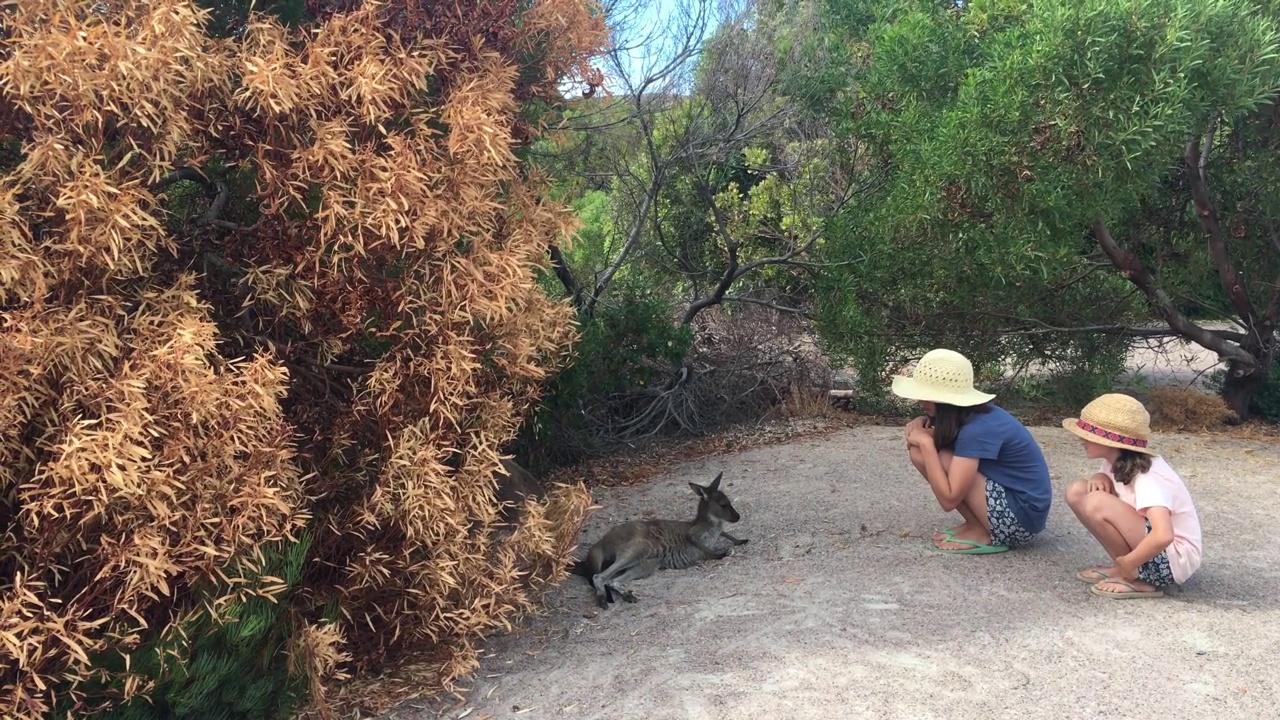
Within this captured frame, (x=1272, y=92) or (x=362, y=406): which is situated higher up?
(x=1272, y=92)

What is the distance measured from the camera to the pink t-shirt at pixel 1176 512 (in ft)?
14.7

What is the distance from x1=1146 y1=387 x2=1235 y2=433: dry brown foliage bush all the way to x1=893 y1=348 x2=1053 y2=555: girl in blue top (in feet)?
16.4

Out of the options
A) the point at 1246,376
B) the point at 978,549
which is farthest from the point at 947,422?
the point at 1246,376

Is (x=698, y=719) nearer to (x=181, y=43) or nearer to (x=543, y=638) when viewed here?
(x=543, y=638)

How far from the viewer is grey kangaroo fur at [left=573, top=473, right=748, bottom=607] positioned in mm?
5414

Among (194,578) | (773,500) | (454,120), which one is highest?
(454,120)

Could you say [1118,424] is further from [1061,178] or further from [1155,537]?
[1061,178]

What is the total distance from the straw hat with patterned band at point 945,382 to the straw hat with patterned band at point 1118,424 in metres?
0.64

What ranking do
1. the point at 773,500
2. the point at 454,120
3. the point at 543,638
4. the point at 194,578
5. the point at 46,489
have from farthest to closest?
1. the point at 773,500
2. the point at 543,638
3. the point at 454,120
4. the point at 194,578
5. the point at 46,489

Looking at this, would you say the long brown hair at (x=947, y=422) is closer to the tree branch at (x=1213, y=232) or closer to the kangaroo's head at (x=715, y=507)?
the kangaroo's head at (x=715, y=507)

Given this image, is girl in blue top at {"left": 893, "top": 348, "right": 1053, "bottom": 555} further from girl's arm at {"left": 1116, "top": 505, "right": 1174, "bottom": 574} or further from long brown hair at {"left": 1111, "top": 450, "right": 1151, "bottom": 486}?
girl's arm at {"left": 1116, "top": 505, "right": 1174, "bottom": 574}

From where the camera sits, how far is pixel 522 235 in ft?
14.1

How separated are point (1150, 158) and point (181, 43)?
5.87 metres

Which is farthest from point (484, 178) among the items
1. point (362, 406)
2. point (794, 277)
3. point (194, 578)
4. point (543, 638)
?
point (794, 277)
